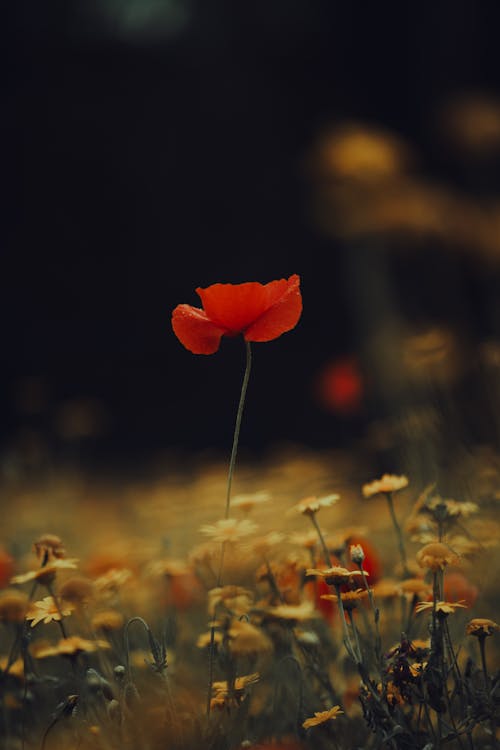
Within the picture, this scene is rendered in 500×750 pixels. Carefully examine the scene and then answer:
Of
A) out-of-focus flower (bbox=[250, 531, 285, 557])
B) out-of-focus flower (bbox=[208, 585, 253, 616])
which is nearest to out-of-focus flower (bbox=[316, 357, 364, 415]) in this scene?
out-of-focus flower (bbox=[250, 531, 285, 557])

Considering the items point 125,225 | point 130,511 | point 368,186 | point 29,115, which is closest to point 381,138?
point 368,186

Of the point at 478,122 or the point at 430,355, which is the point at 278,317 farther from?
the point at 478,122

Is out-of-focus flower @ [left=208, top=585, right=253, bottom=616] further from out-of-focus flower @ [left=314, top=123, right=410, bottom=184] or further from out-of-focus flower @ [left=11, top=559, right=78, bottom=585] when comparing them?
out-of-focus flower @ [left=314, top=123, right=410, bottom=184]

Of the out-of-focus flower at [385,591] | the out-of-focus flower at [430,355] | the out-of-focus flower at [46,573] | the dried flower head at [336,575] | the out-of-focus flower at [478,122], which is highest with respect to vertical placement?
the out-of-focus flower at [478,122]

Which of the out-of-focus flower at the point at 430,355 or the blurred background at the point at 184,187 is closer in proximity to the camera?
the out-of-focus flower at the point at 430,355

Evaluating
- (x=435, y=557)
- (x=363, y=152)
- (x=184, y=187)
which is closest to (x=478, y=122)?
(x=363, y=152)

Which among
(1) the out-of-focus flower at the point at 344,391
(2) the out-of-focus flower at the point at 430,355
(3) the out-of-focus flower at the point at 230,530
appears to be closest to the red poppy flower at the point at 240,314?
(3) the out-of-focus flower at the point at 230,530

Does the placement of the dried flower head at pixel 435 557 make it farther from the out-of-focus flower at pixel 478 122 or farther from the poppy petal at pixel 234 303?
the out-of-focus flower at pixel 478 122
